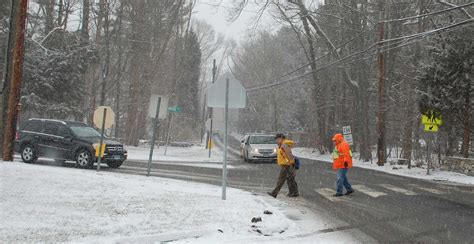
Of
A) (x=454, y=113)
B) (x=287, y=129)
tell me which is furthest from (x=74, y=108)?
(x=287, y=129)

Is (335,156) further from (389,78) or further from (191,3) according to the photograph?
(191,3)

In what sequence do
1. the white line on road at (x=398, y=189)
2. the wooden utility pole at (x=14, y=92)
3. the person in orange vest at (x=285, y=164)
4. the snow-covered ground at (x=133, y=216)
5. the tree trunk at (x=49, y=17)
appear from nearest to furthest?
1. the snow-covered ground at (x=133, y=216)
2. the person in orange vest at (x=285, y=164)
3. the white line on road at (x=398, y=189)
4. the wooden utility pole at (x=14, y=92)
5. the tree trunk at (x=49, y=17)

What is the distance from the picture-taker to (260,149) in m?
27.9

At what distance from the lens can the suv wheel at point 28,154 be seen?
18781 millimetres

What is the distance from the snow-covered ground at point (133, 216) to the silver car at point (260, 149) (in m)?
16.0

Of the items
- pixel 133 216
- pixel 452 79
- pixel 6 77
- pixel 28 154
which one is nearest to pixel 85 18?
pixel 28 154

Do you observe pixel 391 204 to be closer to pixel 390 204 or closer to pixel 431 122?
pixel 390 204

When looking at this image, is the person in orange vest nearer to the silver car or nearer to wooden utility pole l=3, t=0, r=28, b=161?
wooden utility pole l=3, t=0, r=28, b=161

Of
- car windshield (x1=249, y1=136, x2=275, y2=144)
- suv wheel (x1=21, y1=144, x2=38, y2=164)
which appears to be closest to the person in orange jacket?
suv wheel (x1=21, y1=144, x2=38, y2=164)

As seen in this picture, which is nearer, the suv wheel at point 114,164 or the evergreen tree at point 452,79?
the suv wheel at point 114,164

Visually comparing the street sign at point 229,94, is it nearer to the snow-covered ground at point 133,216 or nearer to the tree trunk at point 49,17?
the snow-covered ground at point 133,216

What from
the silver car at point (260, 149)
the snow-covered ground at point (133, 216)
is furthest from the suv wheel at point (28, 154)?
the silver car at point (260, 149)

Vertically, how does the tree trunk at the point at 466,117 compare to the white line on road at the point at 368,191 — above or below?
above

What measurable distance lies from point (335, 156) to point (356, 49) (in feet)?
69.2
